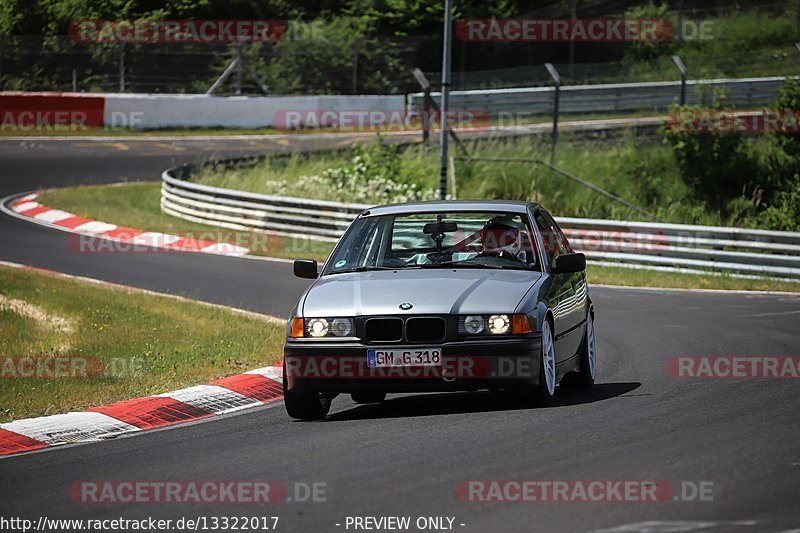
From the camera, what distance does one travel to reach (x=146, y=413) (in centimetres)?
988

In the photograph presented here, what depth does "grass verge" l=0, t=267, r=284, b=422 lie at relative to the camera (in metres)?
10.9

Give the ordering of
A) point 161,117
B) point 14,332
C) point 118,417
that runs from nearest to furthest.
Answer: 1. point 118,417
2. point 14,332
3. point 161,117

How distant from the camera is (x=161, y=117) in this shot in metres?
43.8

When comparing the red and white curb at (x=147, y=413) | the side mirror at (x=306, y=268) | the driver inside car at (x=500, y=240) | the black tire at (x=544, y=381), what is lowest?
the red and white curb at (x=147, y=413)

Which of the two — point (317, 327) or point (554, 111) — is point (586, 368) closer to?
A: point (317, 327)

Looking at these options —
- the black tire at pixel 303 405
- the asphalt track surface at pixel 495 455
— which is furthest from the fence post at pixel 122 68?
the black tire at pixel 303 405

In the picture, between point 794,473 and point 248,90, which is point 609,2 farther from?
point 794,473

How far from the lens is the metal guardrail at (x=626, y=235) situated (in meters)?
22.1

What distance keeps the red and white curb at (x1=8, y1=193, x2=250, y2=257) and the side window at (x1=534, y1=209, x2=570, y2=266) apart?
14572mm

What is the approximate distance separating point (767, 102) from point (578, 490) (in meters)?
32.9

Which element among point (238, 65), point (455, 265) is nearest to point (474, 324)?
point (455, 265)

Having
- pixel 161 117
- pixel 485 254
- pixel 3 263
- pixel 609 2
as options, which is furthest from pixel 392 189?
pixel 609 2

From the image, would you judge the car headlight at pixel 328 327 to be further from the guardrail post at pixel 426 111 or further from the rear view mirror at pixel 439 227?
the guardrail post at pixel 426 111

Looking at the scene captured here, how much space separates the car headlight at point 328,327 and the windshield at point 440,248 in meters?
0.98
